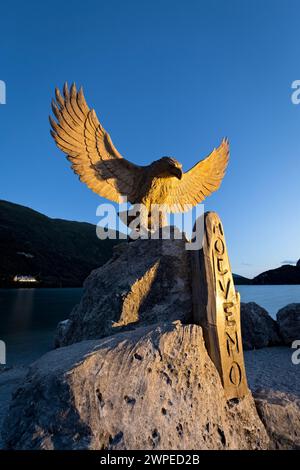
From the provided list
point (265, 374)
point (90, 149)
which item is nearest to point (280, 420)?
point (265, 374)

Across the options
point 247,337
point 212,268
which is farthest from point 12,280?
→ point 212,268

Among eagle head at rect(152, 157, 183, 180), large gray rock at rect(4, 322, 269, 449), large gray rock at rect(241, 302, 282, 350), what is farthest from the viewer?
large gray rock at rect(241, 302, 282, 350)

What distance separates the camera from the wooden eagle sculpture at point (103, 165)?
16.5 ft

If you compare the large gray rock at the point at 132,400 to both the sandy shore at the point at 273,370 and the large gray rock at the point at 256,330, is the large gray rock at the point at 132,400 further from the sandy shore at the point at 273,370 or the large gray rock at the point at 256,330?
the large gray rock at the point at 256,330

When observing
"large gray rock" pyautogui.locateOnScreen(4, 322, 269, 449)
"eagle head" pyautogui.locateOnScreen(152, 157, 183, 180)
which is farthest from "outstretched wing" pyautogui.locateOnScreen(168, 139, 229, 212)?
"large gray rock" pyautogui.locateOnScreen(4, 322, 269, 449)

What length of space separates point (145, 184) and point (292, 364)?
20.5ft

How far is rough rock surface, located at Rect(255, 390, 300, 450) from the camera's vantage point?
2921 millimetres

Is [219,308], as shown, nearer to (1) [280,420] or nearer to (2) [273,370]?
(1) [280,420]

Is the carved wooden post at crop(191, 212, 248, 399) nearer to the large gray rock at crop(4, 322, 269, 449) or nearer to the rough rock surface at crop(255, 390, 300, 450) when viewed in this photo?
the large gray rock at crop(4, 322, 269, 449)

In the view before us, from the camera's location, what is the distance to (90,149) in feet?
17.3

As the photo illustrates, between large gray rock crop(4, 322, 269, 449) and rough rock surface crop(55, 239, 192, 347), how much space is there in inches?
19.4

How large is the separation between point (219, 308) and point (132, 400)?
1212 mm

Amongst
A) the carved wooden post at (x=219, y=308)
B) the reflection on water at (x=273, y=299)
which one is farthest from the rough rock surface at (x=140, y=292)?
the reflection on water at (x=273, y=299)

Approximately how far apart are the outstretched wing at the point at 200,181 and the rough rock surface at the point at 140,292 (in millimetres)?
2623
